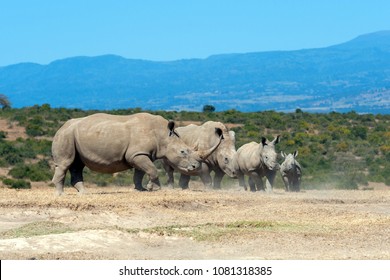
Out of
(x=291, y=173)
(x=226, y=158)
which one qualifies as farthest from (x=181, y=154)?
(x=291, y=173)

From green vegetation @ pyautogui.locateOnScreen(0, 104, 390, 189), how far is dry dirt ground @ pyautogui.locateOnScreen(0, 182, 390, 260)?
1261 cm

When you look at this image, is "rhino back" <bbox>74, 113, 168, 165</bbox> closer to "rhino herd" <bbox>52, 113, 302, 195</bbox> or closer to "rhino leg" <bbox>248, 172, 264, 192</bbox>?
"rhino herd" <bbox>52, 113, 302, 195</bbox>

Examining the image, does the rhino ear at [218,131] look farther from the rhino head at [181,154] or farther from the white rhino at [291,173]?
the white rhino at [291,173]

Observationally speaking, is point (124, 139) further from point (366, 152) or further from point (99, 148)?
point (366, 152)

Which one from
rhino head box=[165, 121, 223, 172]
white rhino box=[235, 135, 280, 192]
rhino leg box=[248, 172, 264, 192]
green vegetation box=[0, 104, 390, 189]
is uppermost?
rhino head box=[165, 121, 223, 172]

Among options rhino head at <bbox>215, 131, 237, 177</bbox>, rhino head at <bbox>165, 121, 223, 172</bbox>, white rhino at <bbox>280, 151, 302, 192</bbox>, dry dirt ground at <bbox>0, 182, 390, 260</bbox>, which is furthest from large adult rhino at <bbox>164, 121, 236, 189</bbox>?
dry dirt ground at <bbox>0, 182, 390, 260</bbox>

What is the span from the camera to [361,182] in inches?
1540

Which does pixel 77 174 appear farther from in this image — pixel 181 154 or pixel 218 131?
pixel 218 131

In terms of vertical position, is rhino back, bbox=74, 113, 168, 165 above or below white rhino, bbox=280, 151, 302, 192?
above

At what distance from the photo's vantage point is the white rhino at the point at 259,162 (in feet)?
91.0

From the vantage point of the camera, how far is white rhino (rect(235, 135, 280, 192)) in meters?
27.7

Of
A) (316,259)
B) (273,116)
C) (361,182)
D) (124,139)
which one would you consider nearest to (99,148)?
(124,139)

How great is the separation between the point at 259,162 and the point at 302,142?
24.8 meters

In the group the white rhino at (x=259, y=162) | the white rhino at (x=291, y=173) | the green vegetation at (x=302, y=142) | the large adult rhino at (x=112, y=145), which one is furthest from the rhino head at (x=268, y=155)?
the green vegetation at (x=302, y=142)
